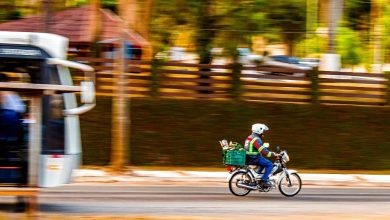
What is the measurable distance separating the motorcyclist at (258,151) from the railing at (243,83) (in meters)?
6.41

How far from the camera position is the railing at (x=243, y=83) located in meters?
21.8

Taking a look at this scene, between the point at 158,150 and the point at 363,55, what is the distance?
17.2 m

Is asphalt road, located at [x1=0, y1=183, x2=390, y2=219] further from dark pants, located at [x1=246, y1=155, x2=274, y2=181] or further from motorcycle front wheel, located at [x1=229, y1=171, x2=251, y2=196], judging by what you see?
dark pants, located at [x1=246, y1=155, x2=274, y2=181]

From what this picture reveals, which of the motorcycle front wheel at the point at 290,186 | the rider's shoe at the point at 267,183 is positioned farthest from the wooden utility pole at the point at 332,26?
the rider's shoe at the point at 267,183

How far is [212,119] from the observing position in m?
21.8

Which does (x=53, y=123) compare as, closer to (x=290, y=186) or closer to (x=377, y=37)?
(x=290, y=186)

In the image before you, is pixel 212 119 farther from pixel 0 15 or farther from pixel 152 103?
pixel 0 15

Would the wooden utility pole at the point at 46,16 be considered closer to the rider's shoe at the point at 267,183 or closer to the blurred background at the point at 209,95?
the blurred background at the point at 209,95

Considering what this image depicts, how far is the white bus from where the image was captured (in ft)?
40.0

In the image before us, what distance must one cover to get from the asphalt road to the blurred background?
344cm

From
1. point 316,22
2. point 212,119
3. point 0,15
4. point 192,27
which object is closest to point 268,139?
point 212,119

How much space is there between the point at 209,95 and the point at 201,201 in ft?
25.7

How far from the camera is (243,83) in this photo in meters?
22.2

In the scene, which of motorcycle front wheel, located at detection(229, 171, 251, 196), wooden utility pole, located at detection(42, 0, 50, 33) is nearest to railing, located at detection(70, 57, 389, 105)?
wooden utility pole, located at detection(42, 0, 50, 33)
